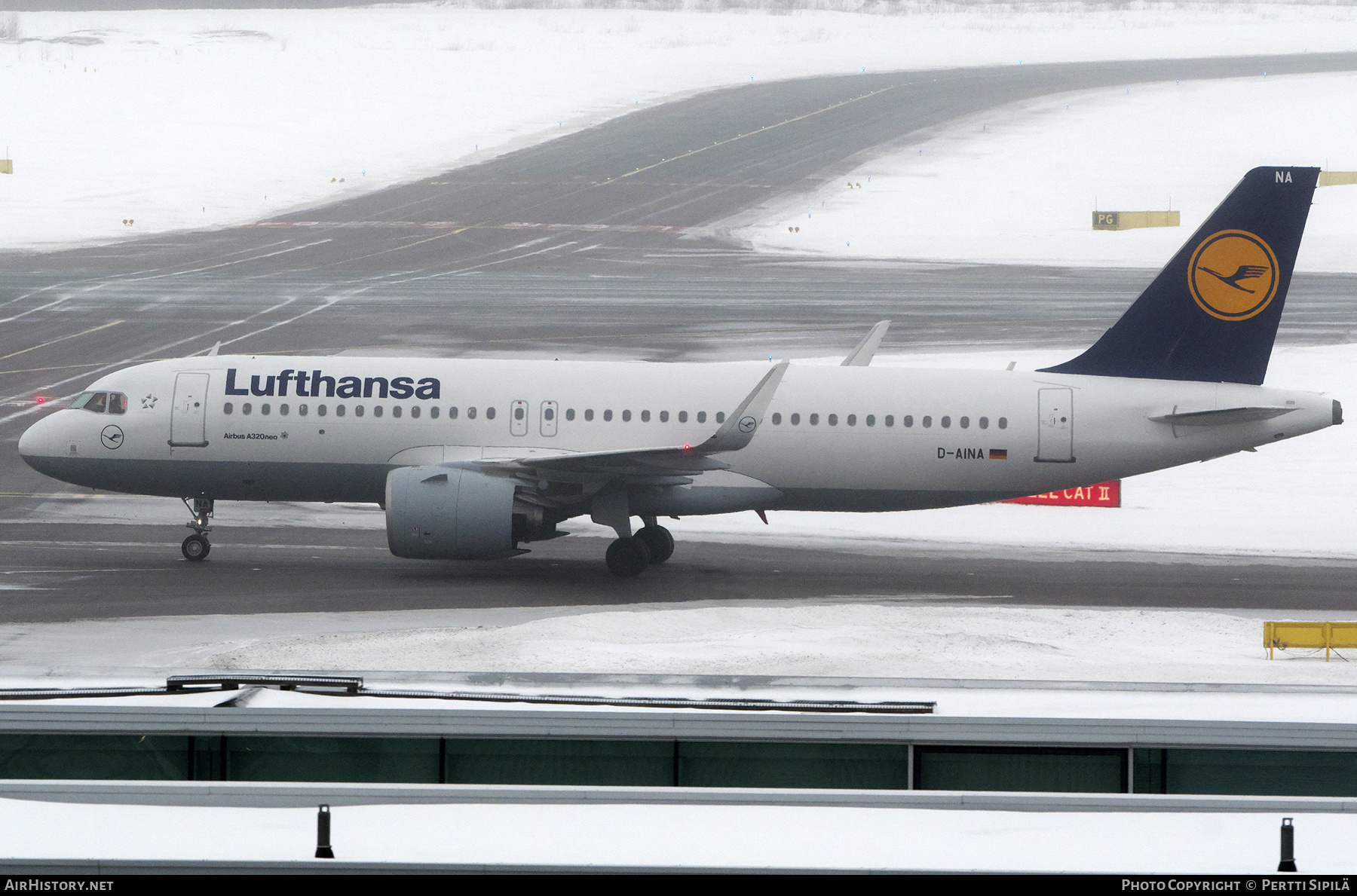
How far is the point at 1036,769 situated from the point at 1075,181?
8053cm

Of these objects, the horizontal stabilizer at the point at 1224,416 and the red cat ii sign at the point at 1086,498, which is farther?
the red cat ii sign at the point at 1086,498

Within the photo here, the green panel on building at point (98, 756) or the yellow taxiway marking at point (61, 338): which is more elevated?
the yellow taxiway marking at point (61, 338)

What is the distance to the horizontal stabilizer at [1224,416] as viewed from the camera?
28.8 m

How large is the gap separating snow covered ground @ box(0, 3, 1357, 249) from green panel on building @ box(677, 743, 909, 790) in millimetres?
64781

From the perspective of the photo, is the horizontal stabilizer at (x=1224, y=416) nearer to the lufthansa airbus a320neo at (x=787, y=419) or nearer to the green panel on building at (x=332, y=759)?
the lufthansa airbus a320neo at (x=787, y=419)

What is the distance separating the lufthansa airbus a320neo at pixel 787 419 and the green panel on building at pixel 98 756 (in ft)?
60.6

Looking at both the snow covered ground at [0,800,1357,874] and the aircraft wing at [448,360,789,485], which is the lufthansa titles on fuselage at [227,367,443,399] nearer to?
the aircraft wing at [448,360,789,485]

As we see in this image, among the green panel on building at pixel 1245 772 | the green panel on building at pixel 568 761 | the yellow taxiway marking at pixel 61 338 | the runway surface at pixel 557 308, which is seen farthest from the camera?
the yellow taxiway marking at pixel 61 338

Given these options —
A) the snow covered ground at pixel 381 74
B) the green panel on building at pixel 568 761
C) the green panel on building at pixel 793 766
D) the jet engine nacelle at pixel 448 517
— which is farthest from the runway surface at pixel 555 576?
the snow covered ground at pixel 381 74

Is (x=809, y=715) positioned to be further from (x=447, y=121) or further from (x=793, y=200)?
(x=447, y=121)

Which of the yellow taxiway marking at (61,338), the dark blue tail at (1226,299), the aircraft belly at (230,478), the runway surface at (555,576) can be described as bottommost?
the runway surface at (555,576)

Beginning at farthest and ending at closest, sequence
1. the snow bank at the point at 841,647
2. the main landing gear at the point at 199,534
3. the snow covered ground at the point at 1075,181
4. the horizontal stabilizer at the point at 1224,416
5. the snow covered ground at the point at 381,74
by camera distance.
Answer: the snow covered ground at the point at 381,74
the snow covered ground at the point at 1075,181
the main landing gear at the point at 199,534
the horizontal stabilizer at the point at 1224,416
the snow bank at the point at 841,647

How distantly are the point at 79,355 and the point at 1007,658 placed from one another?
38.3 meters

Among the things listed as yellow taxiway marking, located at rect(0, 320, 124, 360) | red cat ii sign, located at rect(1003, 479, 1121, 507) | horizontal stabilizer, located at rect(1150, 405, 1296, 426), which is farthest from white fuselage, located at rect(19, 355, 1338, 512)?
yellow taxiway marking, located at rect(0, 320, 124, 360)
